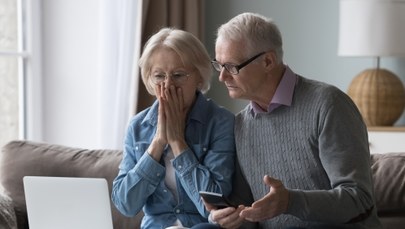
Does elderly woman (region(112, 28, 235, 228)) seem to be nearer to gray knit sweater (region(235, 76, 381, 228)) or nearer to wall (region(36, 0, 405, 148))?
gray knit sweater (region(235, 76, 381, 228))

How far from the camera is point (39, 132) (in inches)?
182

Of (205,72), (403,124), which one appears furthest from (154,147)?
(403,124)

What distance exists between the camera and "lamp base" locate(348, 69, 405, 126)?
4.47 meters

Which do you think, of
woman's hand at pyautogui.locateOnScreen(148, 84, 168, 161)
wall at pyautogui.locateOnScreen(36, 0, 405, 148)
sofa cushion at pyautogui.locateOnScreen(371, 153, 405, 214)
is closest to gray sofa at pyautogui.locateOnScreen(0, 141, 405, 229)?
woman's hand at pyautogui.locateOnScreen(148, 84, 168, 161)

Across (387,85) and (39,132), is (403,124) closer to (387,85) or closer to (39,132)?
(387,85)

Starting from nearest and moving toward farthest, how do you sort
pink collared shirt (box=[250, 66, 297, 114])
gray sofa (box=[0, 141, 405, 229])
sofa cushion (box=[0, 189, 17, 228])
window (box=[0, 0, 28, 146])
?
1. pink collared shirt (box=[250, 66, 297, 114])
2. sofa cushion (box=[0, 189, 17, 228])
3. gray sofa (box=[0, 141, 405, 229])
4. window (box=[0, 0, 28, 146])

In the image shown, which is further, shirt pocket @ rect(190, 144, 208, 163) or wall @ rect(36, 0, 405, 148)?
wall @ rect(36, 0, 405, 148)

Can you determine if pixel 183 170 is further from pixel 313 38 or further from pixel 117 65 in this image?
pixel 313 38

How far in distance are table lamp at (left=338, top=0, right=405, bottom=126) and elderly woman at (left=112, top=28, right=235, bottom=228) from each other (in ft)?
5.98

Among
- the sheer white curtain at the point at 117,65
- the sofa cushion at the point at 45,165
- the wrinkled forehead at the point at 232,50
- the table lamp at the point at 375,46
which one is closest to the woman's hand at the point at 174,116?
the wrinkled forehead at the point at 232,50

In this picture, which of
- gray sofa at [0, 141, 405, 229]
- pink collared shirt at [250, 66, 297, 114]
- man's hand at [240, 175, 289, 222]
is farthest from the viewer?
gray sofa at [0, 141, 405, 229]

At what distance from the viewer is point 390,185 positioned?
279 cm

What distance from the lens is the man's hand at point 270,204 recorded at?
2321 millimetres

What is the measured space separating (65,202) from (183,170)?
1.26ft
